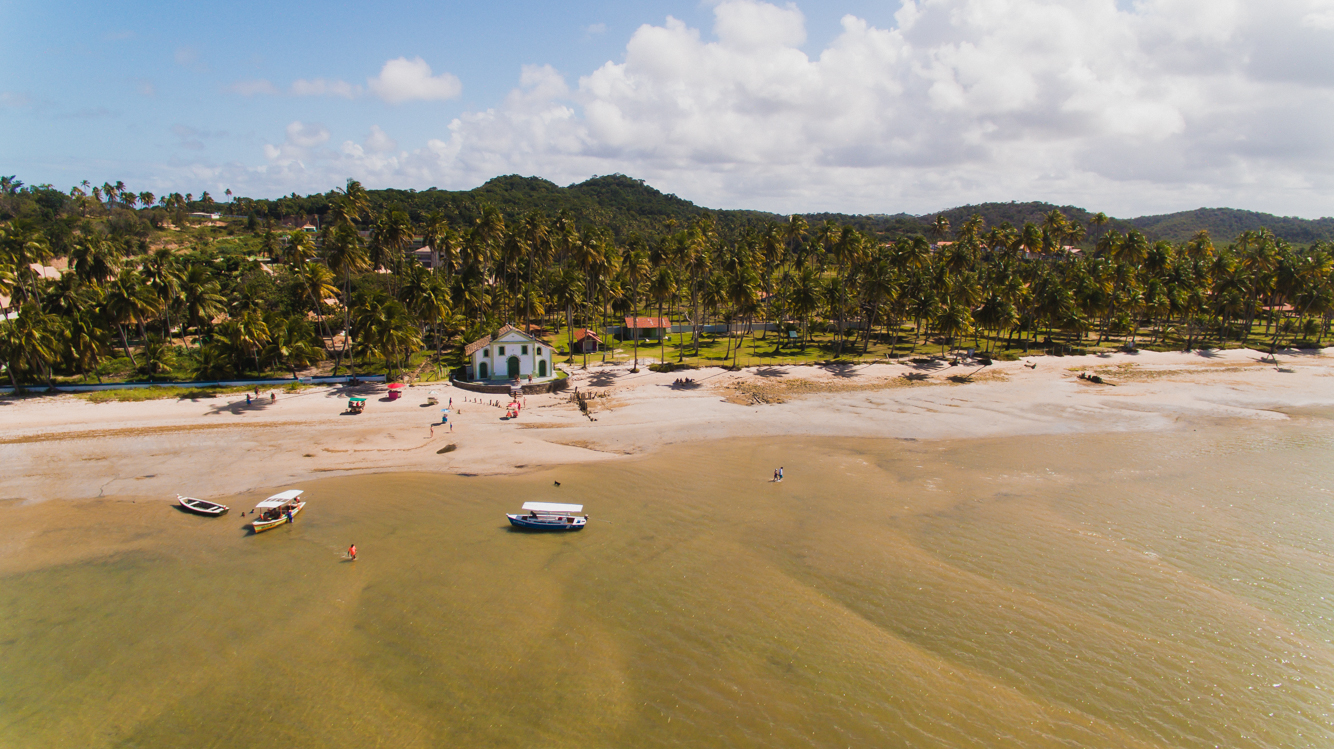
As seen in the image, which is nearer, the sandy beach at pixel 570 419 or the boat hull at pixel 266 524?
the boat hull at pixel 266 524

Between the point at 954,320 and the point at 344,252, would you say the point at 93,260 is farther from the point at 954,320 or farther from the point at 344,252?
the point at 954,320

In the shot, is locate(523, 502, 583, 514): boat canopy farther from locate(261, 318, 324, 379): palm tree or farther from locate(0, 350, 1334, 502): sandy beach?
locate(261, 318, 324, 379): palm tree

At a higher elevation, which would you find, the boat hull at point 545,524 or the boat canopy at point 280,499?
the boat canopy at point 280,499

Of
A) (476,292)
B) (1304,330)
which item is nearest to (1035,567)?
(476,292)

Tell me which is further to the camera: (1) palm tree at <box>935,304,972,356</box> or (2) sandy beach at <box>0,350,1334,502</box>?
(1) palm tree at <box>935,304,972,356</box>

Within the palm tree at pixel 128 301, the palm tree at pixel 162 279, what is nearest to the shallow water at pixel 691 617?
the palm tree at pixel 128 301

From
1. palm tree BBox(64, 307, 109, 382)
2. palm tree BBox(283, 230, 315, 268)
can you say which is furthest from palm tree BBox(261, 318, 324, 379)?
palm tree BBox(64, 307, 109, 382)

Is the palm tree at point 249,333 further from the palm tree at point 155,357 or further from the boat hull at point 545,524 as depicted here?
the boat hull at point 545,524

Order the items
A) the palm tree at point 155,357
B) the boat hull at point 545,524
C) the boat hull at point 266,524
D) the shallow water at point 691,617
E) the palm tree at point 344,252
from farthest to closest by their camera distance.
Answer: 1. the palm tree at point 344,252
2. the palm tree at point 155,357
3. the boat hull at point 266,524
4. the boat hull at point 545,524
5. the shallow water at point 691,617
